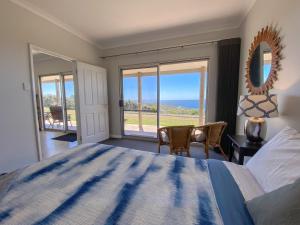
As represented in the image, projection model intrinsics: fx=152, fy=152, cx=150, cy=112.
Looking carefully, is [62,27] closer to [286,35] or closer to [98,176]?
[98,176]

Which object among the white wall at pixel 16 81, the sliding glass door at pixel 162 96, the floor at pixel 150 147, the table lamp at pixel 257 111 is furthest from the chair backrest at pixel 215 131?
the white wall at pixel 16 81

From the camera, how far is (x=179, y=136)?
2639 millimetres

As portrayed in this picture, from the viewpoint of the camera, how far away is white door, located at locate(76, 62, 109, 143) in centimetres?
355

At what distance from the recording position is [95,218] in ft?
2.49

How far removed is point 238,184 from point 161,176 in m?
0.54

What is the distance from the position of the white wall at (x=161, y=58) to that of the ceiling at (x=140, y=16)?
0.14 metres

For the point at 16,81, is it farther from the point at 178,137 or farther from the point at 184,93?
the point at 184,93

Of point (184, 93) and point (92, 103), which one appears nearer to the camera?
point (92, 103)

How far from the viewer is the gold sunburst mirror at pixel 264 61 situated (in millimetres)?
1694

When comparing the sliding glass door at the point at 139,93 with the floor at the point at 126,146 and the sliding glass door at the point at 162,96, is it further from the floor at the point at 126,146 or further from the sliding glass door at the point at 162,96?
the floor at the point at 126,146

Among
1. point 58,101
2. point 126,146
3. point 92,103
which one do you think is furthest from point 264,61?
point 58,101

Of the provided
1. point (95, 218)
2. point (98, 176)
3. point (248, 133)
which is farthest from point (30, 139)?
point (248, 133)

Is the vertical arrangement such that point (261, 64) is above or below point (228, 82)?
above

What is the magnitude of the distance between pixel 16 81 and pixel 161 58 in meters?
2.90
